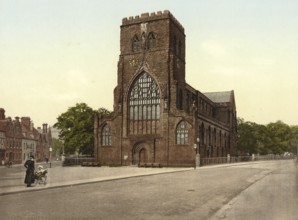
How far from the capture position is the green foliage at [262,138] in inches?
4183

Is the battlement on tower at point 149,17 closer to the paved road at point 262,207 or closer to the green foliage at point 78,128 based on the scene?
the green foliage at point 78,128

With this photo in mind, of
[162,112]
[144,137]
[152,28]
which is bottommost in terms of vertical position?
[144,137]

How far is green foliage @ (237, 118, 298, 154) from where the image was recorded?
106m

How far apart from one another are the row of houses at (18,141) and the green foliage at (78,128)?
10869 mm

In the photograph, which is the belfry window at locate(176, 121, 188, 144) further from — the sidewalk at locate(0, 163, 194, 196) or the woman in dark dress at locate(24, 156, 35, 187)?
the woman in dark dress at locate(24, 156, 35, 187)

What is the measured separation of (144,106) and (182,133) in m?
6.98

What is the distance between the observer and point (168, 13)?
2152 inches

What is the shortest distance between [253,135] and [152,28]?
198 feet

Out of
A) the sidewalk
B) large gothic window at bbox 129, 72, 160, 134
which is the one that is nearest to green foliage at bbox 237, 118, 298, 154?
large gothic window at bbox 129, 72, 160, 134

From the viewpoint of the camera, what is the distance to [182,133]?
51625 millimetres

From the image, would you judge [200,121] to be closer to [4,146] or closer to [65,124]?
[65,124]

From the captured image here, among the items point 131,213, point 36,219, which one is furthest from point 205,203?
point 36,219

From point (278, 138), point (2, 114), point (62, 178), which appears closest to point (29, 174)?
point (62, 178)

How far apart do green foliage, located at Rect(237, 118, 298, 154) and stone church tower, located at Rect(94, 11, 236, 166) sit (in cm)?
4994
